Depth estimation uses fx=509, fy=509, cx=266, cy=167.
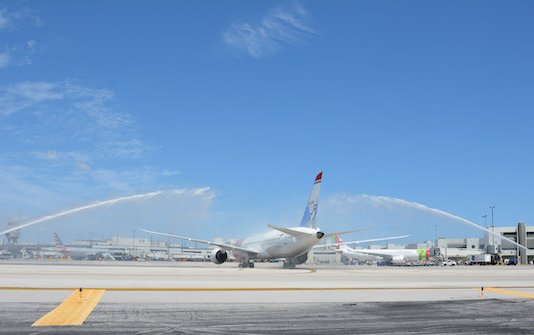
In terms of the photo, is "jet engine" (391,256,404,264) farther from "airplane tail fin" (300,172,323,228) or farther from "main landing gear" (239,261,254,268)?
"airplane tail fin" (300,172,323,228)

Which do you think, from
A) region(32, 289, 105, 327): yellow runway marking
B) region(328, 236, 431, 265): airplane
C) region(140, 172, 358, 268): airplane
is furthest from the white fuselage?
region(328, 236, 431, 265): airplane

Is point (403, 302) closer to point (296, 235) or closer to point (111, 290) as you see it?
point (111, 290)

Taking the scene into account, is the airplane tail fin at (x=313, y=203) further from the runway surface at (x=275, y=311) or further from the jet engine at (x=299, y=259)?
the runway surface at (x=275, y=311)

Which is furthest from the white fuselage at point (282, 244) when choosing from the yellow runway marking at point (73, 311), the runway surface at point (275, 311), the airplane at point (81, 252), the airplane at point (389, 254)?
the airplane at point (81, 252)

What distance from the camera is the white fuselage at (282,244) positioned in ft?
206

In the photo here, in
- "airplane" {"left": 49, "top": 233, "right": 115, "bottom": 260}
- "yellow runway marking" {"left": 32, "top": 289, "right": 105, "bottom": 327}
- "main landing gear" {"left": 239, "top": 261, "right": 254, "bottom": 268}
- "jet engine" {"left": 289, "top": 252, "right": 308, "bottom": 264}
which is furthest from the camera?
"airplane" {"left": 49, "top": 233, "right": 115, "bottom": 260}

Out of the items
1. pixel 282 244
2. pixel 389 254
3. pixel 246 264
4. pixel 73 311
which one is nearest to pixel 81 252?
pixel 389 254

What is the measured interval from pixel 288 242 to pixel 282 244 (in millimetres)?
1474

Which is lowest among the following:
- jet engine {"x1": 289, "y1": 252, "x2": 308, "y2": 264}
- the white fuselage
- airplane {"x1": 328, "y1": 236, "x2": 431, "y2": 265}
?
airplane {"x1": 328, "y1": 236, "x2": 431, "y2": 265}

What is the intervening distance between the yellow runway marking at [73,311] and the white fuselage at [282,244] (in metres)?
43.7

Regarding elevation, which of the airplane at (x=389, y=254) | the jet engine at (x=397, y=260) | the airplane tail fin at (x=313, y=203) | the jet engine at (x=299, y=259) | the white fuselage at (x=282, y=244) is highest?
the airplane tail fin at (x=313, y=203)

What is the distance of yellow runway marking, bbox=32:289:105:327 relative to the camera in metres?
13.2

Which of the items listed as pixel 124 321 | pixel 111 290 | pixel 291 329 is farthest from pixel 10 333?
pixel 111 290

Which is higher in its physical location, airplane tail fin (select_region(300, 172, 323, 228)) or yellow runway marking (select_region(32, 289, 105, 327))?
airplane tail fin (select_region(300, 172, 323, 228))
